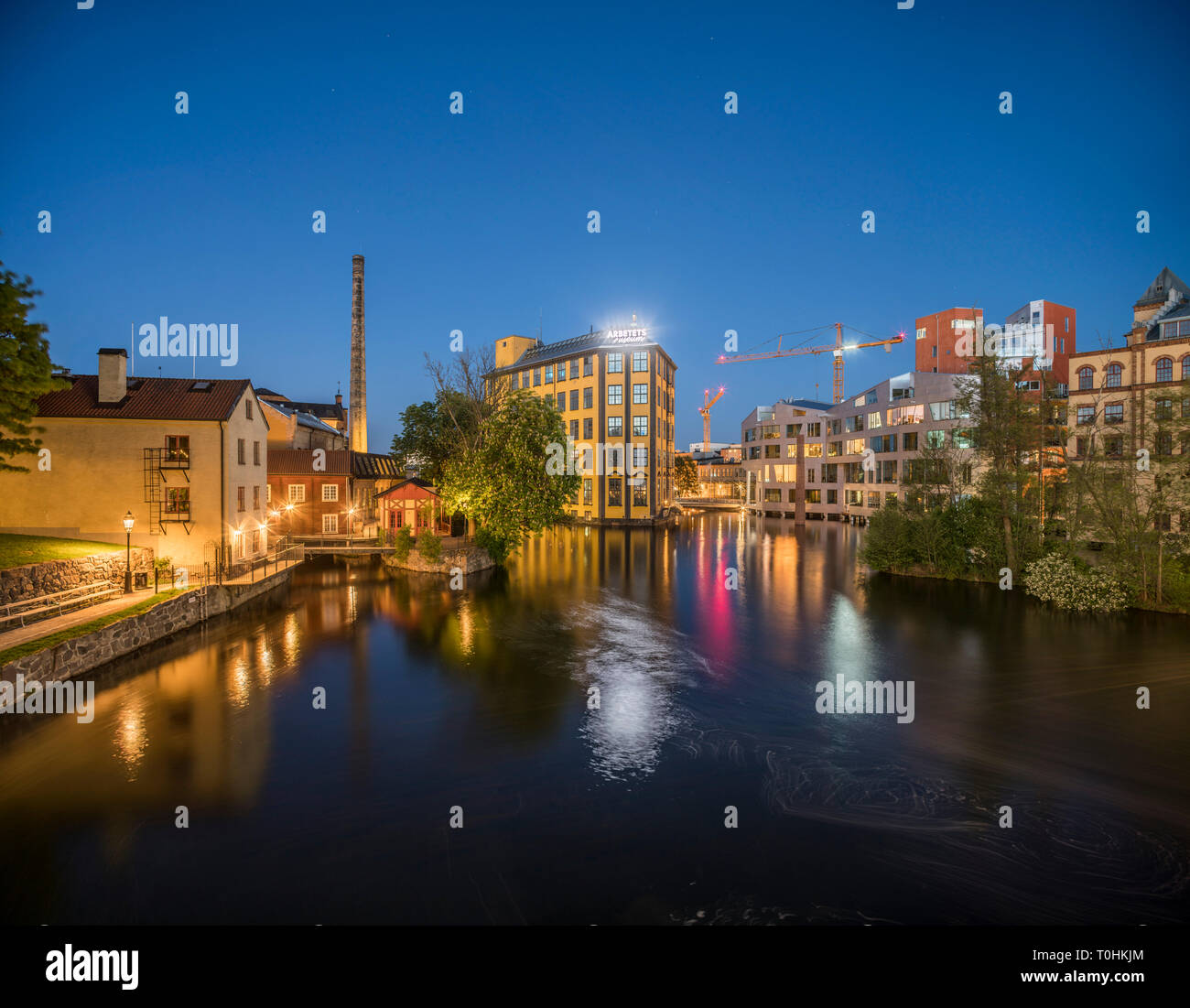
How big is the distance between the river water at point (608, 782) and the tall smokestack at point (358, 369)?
4633 centimetres

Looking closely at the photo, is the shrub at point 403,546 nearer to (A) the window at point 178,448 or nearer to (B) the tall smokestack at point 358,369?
(A) the window at point 178,448

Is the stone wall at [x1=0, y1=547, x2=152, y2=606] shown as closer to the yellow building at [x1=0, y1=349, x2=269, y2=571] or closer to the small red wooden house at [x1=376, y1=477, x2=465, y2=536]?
the yellow building at [x1=0, y1=349, x2=269, y2=571]

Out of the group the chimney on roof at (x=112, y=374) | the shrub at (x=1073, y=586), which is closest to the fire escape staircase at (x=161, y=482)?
the chimney on roof at (x=112, y=374)

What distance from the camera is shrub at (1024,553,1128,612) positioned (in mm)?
22484

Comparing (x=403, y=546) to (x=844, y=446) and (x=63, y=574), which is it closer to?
(x=63, y=574)

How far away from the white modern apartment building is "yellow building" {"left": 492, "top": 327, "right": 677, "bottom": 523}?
20.8m

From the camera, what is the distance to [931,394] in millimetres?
57812

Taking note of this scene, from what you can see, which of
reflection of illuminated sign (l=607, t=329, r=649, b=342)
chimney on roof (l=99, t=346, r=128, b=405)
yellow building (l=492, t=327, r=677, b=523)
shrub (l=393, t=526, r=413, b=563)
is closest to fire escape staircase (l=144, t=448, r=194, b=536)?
chimney on roof (l=99, t=346, r=128, b=405)

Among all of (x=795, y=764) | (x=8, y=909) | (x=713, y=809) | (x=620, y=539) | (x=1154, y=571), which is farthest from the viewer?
(x=620, y=539)

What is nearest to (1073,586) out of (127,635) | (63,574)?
(127,635)

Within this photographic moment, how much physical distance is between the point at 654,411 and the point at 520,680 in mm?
49592

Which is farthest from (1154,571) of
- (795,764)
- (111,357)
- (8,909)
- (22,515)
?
(22,515)

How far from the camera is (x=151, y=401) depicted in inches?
1043
